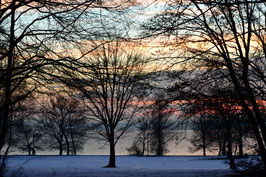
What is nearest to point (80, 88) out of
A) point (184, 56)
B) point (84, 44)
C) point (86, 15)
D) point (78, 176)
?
point (84, 44)

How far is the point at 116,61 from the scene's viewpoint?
24688mm

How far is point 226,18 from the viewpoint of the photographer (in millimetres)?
12039

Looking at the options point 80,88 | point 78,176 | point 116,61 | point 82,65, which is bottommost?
point 78,176

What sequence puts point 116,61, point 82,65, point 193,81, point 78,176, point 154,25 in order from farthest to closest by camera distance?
point 116,61, point 78,176, point 193,81, point 154,25, point 82,65

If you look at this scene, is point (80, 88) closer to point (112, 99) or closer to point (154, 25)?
point (154, 25)

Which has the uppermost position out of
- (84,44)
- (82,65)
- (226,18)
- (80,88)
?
(226,18)

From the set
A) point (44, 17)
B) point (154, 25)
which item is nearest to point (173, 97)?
point (154, 25)

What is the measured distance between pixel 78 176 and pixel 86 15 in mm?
8603

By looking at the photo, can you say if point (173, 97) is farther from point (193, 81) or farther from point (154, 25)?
point (154, 25)

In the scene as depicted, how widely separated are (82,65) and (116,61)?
51.0 feet

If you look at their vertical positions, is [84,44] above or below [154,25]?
below

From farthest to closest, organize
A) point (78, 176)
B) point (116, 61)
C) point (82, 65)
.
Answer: point (116, 61), point (78, 176), point (82, 65)

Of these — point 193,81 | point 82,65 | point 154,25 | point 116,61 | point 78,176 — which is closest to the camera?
point 82,65

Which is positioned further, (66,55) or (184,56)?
(184,56)
